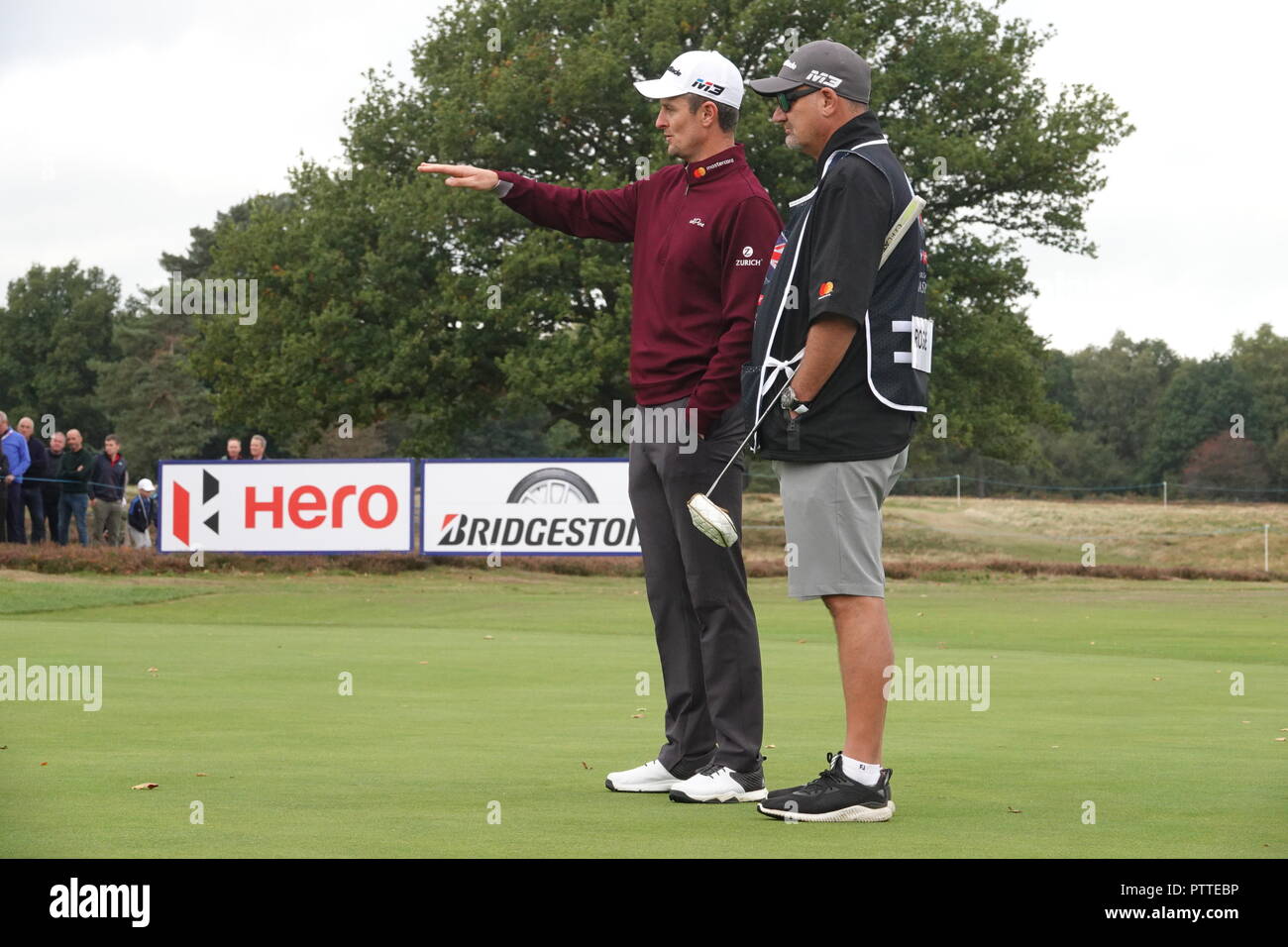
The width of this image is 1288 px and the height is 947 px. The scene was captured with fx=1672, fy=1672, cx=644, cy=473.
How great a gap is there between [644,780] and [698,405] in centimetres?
125

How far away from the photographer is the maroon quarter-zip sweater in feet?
17.5

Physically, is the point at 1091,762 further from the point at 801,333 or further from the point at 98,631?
the point at 98,631

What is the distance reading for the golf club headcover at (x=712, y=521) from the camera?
5.13m

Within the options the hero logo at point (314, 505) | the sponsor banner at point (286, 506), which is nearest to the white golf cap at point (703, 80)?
the sponsor banner at point (286, 506)

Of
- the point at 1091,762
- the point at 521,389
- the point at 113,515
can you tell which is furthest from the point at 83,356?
the point at 1091,762

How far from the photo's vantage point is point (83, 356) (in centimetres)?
8806

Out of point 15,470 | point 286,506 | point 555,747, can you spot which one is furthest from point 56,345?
point 555,747

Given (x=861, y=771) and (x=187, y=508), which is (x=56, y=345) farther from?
(x=861, y=771)

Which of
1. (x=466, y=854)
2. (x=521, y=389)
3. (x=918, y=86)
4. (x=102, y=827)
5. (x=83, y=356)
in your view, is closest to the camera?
(x=466, y=854)

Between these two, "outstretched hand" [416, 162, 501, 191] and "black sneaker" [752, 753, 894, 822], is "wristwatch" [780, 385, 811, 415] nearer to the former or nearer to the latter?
"black sneaker" [752, 753, 894, 822]

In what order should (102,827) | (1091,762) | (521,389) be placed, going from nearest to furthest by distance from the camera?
(102,827)
(1091,762)
(521,389)

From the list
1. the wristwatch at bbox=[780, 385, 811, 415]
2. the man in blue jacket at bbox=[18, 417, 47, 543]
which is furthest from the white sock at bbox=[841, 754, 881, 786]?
the man in blue jacket at bbox=[18, 417, 47, 543]
